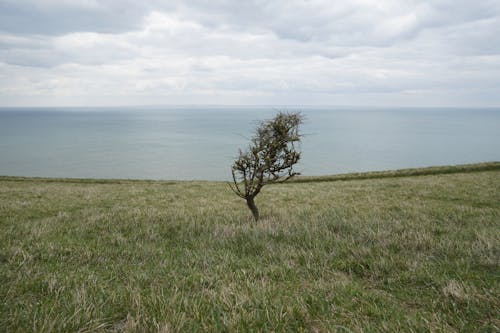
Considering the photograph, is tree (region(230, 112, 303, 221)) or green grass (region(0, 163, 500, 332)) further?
tree (region(230, 112, 303, 221))

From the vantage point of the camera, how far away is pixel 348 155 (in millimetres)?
116812

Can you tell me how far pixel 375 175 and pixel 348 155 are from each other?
7939 cm

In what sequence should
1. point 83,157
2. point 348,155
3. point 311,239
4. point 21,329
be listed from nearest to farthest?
point 21,329 → point 311,239 → point 83,157 → point 348,155

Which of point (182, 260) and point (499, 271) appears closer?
point (499, 271)

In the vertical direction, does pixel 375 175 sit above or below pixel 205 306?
below

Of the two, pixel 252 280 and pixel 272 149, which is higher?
pixel 272 149

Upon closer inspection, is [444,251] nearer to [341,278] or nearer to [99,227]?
[341,278]

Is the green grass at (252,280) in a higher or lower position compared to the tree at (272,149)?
lower

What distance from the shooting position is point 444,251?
18.1 ft

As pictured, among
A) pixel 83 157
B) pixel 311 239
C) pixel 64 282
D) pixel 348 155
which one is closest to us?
pixel 64 282

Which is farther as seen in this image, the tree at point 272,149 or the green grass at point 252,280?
the tree at point 272,149

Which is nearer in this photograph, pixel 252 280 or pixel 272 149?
pixel 252 280

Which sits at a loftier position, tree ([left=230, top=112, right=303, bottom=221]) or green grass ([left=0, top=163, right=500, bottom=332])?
tree ([left=230, top=112, right=303, bottom=221])

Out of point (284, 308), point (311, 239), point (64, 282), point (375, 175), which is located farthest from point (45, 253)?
point (375, 175)
